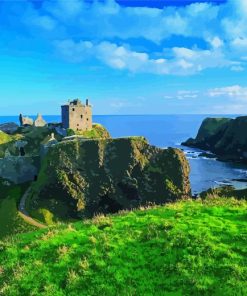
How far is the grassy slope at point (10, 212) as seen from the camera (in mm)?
64625

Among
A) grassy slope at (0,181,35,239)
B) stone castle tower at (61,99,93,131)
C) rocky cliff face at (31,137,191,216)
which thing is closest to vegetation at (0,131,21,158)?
Result: stone castle tower at (61,99,93,131)

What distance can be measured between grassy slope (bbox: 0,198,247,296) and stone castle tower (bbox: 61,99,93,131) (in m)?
111

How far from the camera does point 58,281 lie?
14.4 meters

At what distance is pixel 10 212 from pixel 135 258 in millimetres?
60920

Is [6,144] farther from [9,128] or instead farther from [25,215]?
[25,215]

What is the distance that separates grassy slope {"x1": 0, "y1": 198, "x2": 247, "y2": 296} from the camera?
13570 mm

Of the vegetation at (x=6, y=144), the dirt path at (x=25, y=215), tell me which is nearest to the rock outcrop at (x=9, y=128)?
the vegetation at (x=6, y=144)

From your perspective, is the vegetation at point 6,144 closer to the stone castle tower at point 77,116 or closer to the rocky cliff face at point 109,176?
the stone castle tower at point 77,116

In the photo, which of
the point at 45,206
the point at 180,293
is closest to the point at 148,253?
the point at 180,293

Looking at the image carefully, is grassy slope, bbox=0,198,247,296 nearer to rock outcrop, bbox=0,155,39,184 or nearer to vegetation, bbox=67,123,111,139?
rock outcrop, bbox=0,155,39,184

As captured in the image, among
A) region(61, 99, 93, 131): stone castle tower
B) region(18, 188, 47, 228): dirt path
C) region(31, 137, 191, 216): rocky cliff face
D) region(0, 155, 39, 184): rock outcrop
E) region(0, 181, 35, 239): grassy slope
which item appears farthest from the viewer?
region(61, 99, 93, 131): stone castle tower

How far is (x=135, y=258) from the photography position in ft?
50.4

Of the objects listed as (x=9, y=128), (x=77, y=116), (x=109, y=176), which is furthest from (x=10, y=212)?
(x=9, y=128)

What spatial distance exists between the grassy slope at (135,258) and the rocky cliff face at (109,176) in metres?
57.9
